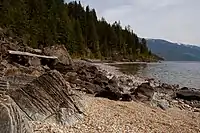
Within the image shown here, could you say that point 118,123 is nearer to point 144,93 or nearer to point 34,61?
point 144,93

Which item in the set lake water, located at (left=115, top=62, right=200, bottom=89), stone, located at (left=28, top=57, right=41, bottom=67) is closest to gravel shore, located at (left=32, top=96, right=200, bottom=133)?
stone, located at (left=28, top=57, right=41, bottom=67)

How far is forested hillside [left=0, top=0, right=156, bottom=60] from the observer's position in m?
62.7

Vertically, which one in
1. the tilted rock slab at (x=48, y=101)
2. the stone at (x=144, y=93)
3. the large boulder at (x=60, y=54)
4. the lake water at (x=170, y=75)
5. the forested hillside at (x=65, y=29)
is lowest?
the lake water at (x=170, y=75)

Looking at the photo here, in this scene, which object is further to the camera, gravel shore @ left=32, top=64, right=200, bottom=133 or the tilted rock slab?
the tilted rock slab

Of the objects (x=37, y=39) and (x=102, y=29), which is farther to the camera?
(x=102, y=29)

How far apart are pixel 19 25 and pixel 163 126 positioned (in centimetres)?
5410

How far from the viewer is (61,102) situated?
1034cm

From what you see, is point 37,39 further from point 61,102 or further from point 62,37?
point 61,102

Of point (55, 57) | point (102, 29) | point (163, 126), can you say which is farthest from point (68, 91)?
point (102, 29)

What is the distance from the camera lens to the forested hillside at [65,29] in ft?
206

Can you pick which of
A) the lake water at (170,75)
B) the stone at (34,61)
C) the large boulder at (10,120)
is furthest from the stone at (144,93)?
the lake water at (170,75)

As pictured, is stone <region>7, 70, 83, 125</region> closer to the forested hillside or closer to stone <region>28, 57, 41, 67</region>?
stone <region>28, 57, 41, 67</region>

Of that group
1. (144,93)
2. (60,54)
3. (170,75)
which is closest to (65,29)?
(170,75)

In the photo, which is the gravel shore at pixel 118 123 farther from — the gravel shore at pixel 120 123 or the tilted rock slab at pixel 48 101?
the tilted rock slab at pixel 48 101
